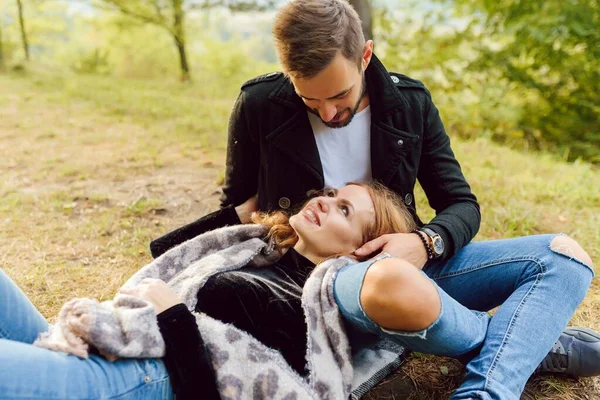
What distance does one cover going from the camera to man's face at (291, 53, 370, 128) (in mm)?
2322

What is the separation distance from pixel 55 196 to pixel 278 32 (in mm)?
3048

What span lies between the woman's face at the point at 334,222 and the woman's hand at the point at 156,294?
2.17ft

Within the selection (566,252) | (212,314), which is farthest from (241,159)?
(566,252)

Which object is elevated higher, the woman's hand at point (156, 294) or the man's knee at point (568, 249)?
the woman's hand at point (156, 294)

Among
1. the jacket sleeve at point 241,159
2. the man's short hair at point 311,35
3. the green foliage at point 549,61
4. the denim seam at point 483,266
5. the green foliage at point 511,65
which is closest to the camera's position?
the man's short hair at point 311,35

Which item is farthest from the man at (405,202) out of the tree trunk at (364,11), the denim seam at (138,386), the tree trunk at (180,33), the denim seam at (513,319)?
the tree trunk at (180,33)

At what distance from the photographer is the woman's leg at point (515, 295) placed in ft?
6.61

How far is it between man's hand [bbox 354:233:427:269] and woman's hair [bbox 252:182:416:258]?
0.12m

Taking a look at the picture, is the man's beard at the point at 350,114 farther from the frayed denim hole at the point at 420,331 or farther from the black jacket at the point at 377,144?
the frayed denim hole at the point at 420,331

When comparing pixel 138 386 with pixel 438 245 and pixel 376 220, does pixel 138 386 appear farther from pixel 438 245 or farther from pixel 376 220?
pixel 438 245

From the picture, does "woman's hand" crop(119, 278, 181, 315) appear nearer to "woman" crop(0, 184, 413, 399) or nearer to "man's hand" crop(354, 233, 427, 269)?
"woman" crop(0, 184, 413, 399)

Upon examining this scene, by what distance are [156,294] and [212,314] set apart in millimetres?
308

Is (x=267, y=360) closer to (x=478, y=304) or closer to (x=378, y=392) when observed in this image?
(x=378, y=392)

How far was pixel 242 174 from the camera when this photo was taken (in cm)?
290
